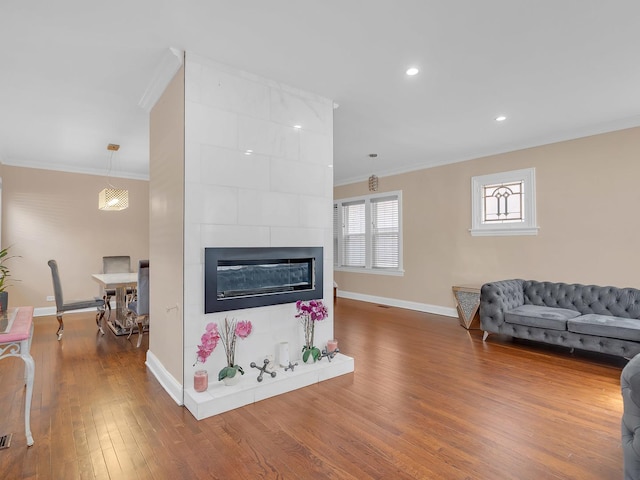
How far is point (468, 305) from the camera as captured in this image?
16.9ft

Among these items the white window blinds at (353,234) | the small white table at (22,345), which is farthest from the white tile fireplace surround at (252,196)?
the white window blinds at (353,234)

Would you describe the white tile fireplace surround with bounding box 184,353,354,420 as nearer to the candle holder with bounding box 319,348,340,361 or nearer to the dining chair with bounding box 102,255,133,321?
the candle holder with bounding box 319,348,340,361

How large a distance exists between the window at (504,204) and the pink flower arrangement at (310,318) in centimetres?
341

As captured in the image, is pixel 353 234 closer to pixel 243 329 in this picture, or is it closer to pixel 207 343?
pixel 243 329

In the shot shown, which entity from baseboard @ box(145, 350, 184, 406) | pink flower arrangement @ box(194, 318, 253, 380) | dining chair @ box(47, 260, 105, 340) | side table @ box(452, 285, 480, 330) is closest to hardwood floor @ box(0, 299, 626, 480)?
baseboard @ box(145, 350, 184, 406)

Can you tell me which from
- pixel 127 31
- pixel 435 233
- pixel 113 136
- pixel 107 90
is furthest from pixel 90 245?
pixel 435 233

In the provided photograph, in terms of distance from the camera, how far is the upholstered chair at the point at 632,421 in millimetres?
1506

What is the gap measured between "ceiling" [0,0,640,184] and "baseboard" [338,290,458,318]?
296cm

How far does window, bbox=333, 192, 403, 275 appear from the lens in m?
6.87

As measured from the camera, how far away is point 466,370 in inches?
133

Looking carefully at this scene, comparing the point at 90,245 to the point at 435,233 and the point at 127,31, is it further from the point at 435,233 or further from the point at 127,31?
the point at 435,233

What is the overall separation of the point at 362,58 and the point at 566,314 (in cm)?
353

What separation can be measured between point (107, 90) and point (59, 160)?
351cm

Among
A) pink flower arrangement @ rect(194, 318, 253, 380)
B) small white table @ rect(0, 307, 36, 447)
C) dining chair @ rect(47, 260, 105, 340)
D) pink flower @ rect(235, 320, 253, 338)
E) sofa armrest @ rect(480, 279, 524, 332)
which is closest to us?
small white table @ rect(0, 307, 36, 447)
